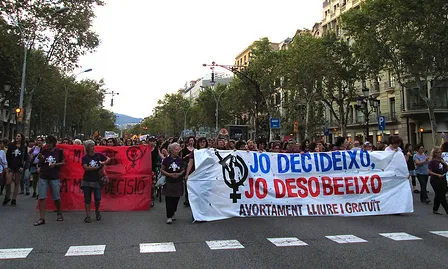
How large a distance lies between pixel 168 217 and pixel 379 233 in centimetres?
413

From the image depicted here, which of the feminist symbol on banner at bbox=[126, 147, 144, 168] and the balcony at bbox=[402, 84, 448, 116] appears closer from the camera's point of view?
the feminist symbol on banner at bbox=[126, 147, 144, 168]

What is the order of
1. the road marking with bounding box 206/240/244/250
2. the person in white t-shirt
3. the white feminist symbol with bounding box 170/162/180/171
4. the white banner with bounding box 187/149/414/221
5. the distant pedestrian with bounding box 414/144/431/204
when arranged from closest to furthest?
the road marking with bounding box 206/240/244/250, the white feminist symbol with bounding box 170/162/180/171, the white banner with bounding box 187/149/414/221, the person in white t-shirt, the distant pedestrian with bounding box 414/144/431/204

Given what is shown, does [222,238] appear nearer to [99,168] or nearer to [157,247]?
[157,247]

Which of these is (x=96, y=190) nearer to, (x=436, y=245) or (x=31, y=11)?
(x=436, y=245)

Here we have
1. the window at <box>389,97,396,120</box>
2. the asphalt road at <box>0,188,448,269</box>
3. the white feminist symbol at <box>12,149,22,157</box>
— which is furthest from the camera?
the window at <box>389,97,396,120</box>

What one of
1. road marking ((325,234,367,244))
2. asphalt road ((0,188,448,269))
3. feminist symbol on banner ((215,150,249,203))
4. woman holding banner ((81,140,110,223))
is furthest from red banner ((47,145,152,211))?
road marking ((325,234,367,244))

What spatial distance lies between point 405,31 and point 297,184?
20.5 meters

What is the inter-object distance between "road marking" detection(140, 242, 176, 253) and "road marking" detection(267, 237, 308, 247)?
5.48 feet

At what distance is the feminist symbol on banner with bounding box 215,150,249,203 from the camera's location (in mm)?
8609

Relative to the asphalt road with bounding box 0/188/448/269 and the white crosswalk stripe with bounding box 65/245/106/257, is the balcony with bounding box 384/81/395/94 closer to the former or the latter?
the asphalt road with bounding box 0/188/448/269

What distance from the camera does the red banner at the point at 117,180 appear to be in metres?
9.50

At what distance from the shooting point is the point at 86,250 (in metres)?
5.93

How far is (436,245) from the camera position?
6270mm

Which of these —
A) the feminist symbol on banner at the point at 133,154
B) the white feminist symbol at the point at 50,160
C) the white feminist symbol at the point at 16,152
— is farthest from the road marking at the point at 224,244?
the white feminist symbol at the point at 16,152
